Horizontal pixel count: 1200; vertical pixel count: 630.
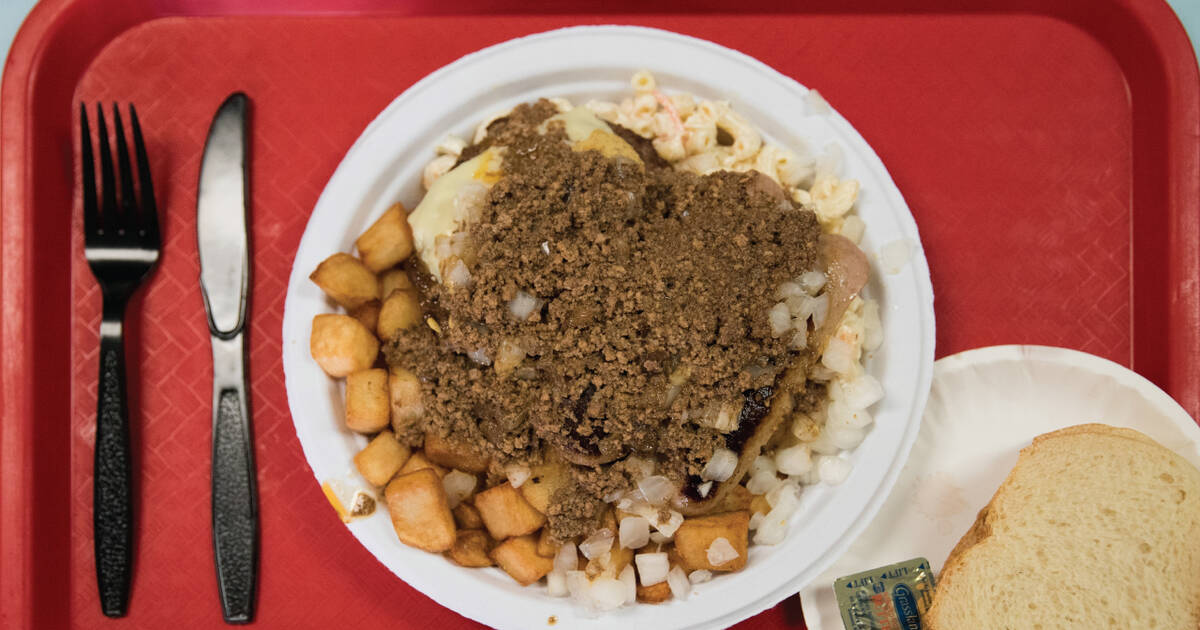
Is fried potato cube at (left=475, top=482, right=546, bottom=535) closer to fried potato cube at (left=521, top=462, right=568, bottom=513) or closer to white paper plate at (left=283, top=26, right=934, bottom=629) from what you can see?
fried potato cube at (left=521, top=462, right=568, bottom=513)

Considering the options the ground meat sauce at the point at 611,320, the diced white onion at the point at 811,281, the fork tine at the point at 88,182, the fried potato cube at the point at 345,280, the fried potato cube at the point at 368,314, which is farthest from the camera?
the fork tine at the point at 88,182

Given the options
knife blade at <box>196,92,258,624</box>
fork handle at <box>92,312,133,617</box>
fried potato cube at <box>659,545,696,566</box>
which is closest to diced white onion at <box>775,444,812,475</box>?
fried potato cube at <box>659,545,696,566</box>

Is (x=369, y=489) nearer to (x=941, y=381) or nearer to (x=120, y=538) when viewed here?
(x=120, y=538)

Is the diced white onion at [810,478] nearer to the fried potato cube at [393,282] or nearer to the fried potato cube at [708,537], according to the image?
the fried potato cube at [708,537]

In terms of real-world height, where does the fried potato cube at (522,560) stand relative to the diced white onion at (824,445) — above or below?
below

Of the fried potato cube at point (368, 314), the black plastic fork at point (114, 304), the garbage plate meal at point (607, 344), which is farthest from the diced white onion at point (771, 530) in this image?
the black plastic fork at point (114, 304)
